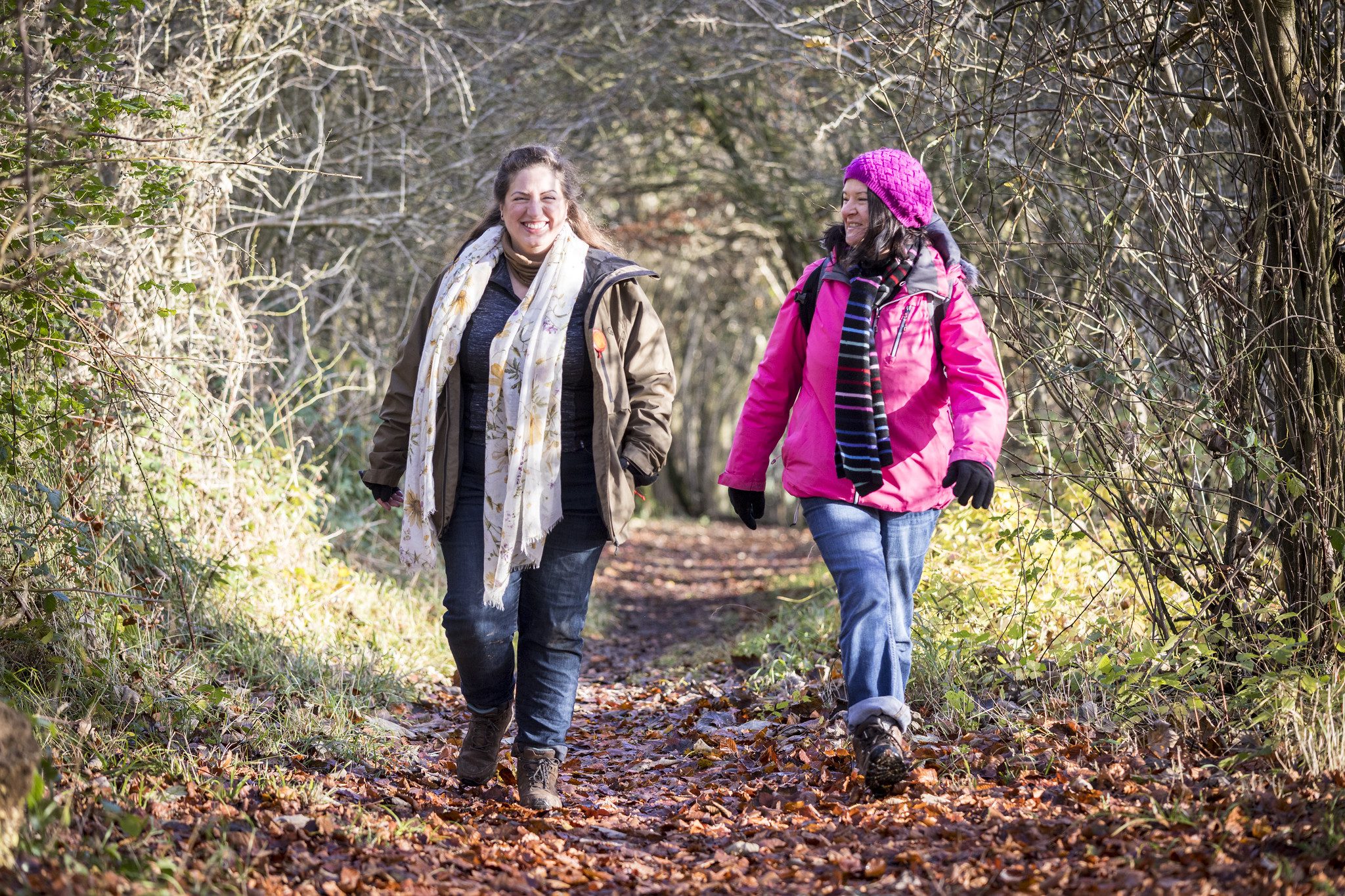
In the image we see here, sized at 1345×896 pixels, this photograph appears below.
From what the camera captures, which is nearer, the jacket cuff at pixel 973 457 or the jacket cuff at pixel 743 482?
the jacket cuff at pixel 973 457

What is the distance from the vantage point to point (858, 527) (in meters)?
3.76

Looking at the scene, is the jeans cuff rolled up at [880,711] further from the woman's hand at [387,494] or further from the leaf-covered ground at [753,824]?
the woman's hand at [387,494]

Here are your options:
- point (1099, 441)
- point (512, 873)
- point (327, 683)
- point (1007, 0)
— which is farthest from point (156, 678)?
point (1007, 0)

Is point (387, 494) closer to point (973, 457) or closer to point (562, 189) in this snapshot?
point (562, 189)

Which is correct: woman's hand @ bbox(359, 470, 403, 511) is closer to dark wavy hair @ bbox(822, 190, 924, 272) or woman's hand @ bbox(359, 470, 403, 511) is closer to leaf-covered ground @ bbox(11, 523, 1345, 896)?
leaf-covered ground @ bbox(11, 523, 1345, 896)

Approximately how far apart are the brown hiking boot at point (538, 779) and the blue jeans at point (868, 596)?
1013 mm

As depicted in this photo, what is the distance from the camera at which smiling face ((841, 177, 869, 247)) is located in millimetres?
3852

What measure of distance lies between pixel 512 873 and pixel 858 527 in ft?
4.91

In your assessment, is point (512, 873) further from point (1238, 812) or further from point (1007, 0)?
point (1007, 0)

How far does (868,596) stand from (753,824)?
810mm

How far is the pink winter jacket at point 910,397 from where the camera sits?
3.73 meters

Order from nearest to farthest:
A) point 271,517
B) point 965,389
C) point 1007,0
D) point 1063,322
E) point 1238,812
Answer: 1. point 1238,812
2. point 965,389
3. point 1063,322
4. point 1007,0
5. point 271,517

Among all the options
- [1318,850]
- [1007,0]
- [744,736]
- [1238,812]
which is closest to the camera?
[1318,850]

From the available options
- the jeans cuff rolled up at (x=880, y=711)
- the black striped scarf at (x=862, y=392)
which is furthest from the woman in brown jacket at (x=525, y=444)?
the jeans cuff rolled up at (x=880, y=711)
